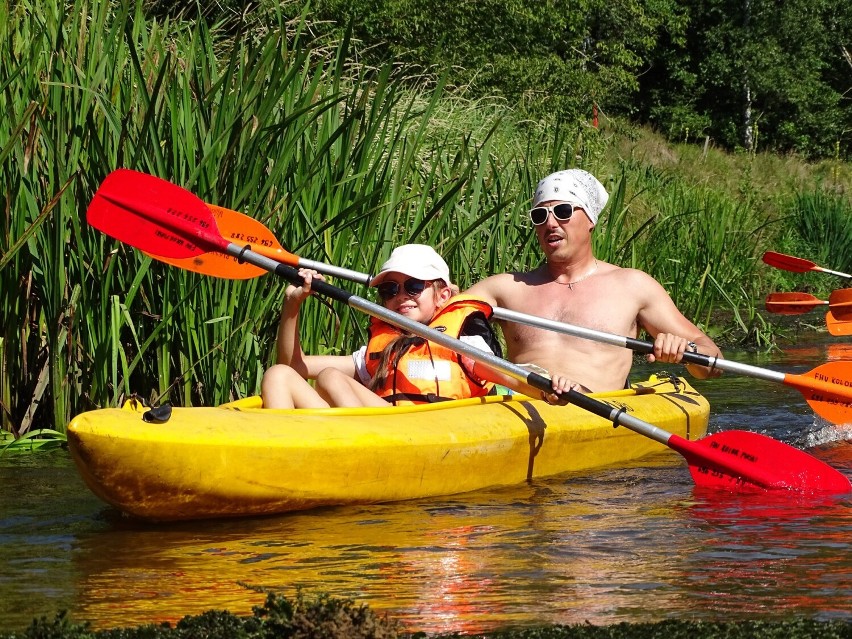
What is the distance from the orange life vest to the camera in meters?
5.09

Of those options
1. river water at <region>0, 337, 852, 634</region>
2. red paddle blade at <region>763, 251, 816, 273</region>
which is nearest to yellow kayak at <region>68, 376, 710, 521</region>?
river water at <region>0, 337, 852, 634</region>

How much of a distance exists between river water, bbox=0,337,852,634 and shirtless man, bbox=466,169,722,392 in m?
0.74

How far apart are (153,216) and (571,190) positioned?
1812mm

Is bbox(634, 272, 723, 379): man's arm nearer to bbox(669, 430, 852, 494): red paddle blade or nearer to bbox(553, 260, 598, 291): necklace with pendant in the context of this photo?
bbox(553, 260, 598, 291): necklace with pendant

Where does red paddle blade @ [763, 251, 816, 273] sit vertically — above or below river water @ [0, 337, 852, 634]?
above

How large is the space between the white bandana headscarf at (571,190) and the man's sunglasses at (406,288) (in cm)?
92

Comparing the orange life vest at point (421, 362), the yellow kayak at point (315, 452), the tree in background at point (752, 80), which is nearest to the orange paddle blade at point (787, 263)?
the yellow kayak at point (315, 452)

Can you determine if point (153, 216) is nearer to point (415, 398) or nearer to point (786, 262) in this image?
point (415, 398)

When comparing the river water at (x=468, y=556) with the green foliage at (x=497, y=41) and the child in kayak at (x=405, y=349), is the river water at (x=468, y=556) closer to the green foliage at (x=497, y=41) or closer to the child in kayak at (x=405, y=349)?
the child in kayak at (x=405, y=349)

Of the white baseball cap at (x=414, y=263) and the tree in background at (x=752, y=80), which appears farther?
the tree in background at (x=752, y=80)

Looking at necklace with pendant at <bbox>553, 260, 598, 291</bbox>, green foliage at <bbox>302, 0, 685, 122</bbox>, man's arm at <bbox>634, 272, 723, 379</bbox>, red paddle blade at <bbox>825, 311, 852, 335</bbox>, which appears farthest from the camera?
green foliage at <bbox>302, 0, 685, 122</bbox>

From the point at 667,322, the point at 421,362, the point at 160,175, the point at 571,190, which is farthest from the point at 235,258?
the point at 667,322

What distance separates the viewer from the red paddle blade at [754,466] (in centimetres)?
477

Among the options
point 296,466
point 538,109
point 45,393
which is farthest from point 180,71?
point 538,109
